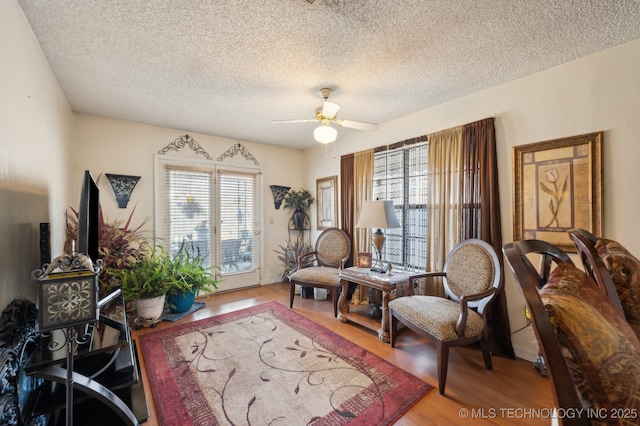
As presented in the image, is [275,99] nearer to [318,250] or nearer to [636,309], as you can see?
[318,250]

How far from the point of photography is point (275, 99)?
276cm

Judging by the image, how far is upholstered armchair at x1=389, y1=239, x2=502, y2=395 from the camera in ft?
6.31

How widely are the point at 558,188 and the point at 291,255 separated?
11.7 ft

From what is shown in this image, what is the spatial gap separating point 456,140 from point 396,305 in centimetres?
184

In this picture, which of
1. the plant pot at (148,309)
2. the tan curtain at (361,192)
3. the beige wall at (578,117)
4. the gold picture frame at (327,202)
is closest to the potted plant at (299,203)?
the gold picture frame at (327,202)

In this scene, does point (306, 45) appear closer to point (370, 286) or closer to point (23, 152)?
point (23, 152)

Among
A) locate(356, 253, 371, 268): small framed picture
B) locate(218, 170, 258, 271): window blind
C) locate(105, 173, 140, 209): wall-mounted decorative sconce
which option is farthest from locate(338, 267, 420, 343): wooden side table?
locate(105, 173, 140, 209): wall-mounted decorative sconce

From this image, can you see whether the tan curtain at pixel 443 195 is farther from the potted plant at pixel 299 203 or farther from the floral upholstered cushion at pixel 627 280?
the potted plant at pixel 299 203

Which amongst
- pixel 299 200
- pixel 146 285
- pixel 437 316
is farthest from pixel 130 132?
pixel 437 316

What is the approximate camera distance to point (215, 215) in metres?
4.14

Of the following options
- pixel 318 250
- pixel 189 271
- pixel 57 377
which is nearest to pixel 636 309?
pixel 57 377

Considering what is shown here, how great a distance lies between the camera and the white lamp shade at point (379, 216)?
112 inches

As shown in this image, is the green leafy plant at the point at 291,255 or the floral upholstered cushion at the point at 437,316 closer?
the floral upholstered cushion at the point at 437,316

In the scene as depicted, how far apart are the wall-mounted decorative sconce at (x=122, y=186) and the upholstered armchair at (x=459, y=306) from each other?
3587 mm
